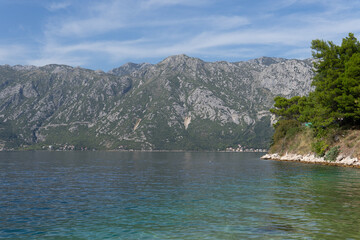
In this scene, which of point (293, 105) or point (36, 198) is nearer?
point (36, 198)

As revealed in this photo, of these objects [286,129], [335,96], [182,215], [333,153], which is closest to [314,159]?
[333,153]

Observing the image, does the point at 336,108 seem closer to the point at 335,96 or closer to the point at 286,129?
the point at 335,96

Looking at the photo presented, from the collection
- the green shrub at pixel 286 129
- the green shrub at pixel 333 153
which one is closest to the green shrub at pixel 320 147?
the green shrub at pixel 333 153

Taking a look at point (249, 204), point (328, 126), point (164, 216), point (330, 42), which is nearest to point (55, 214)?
point (164, 216)

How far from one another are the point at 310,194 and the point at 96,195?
69.2 ft

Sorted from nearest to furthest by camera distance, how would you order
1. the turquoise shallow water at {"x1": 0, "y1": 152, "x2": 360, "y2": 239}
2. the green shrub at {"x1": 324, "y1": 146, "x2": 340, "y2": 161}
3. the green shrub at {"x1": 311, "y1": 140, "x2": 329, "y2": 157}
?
1. the turquoise shallow water at {"x1": 0, "y1": 152, "x2": 360, "y2": 239}
2. the green shrub at {"x1": 324, "y1": 146, "x2": 340, "y2": 161}
3. the green shrub at {"x1": 311, "y1": 140, "x2": 329, "y2": 157}

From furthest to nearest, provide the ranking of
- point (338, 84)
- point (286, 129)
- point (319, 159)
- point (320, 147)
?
point (286, 129) < point (319, 159) < point (320, 147) < point (338, 84)

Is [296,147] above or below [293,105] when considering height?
below

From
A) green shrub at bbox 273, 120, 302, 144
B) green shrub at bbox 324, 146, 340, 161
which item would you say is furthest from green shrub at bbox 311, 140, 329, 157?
green shrub at bbox 273, 120, 302, 144

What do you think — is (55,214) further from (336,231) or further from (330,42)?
(330,42)

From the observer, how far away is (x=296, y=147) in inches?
4107

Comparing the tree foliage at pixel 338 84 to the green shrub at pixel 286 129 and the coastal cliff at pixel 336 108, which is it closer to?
the coastal cliff at pixel 336 108

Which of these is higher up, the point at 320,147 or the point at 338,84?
the point at 338,84

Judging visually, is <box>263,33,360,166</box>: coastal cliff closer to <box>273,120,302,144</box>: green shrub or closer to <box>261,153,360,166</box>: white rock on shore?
<box>261,153,360,166</box>: white rock on shore
